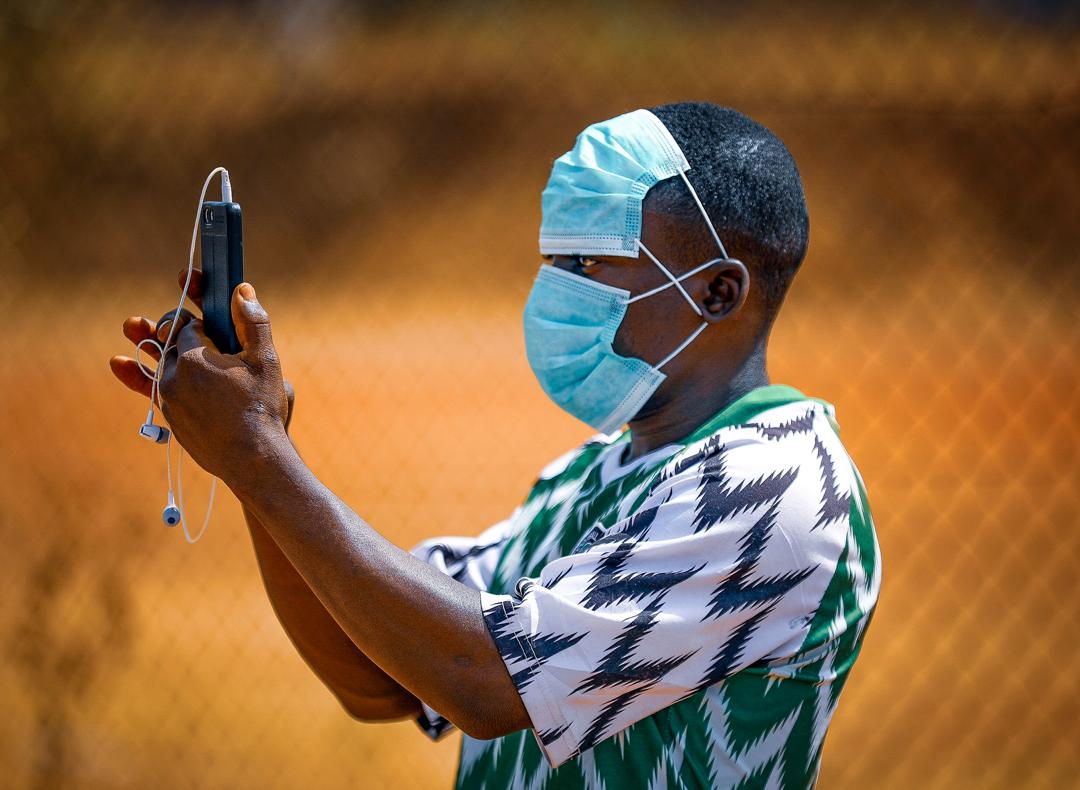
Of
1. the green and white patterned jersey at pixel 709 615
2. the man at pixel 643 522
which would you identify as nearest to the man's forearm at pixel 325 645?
the man at pixel 643 522

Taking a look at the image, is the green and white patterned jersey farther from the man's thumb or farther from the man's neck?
the man's thumb

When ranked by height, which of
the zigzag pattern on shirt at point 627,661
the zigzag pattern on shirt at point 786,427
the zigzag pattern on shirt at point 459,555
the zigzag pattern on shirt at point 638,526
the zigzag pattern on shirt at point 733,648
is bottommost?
the zigzag pattern on shirt at point 459,555

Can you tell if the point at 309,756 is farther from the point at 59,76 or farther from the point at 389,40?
the point at 389,40

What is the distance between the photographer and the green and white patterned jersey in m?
1.54

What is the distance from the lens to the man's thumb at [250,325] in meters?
1.57

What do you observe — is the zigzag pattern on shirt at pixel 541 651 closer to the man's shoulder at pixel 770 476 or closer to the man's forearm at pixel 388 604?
the man's forearm at pixel 388 604

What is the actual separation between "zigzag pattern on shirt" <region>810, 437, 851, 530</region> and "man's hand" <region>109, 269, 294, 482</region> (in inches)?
30.8

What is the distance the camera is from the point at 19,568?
4.75m

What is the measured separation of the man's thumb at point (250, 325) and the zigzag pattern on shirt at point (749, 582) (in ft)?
2.33

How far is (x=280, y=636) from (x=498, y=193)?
23.3 ft

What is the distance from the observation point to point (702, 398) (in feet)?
6.22

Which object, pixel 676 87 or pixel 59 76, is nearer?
pixel 59 76

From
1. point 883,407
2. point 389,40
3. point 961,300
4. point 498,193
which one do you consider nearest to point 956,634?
point 883,407

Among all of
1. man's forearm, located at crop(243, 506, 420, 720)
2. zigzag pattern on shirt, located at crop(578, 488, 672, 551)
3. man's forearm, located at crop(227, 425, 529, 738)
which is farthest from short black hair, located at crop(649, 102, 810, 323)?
man's forearm, located at crop(243, 506, 420, 720)
